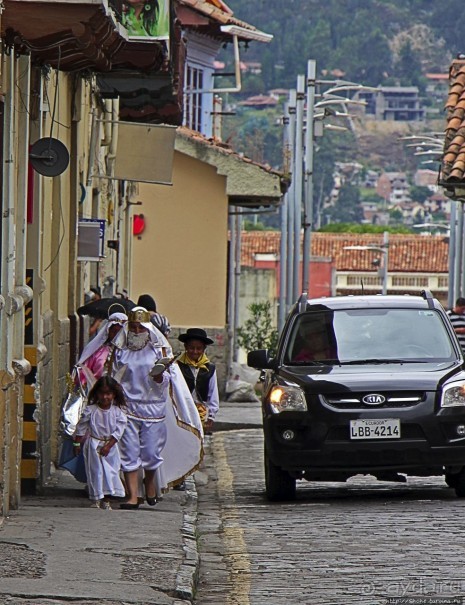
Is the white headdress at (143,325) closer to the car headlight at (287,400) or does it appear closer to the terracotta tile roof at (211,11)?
the car headlight at (287,400)

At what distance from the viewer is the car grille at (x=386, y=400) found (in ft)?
46.5

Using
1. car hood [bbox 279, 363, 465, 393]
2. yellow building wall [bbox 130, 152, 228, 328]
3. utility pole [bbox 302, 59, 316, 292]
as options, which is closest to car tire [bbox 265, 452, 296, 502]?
car hood [bbox 279, 363, 465, 393]

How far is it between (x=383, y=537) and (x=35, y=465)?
10.6 ft

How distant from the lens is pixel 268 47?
7697 inches

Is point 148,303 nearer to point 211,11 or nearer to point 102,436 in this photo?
point 102,436

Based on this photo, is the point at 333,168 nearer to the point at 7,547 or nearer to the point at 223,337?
the point at 223,337

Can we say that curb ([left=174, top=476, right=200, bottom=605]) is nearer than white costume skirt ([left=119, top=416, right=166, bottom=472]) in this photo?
Yes

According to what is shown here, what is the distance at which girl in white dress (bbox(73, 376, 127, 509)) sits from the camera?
13602mm

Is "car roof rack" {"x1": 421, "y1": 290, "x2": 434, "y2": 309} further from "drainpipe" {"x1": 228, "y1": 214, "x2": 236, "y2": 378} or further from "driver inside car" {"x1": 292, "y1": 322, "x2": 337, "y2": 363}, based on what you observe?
"drainpipe" {"x1": 228, "y1": 214, "x2": 236, "y2": 378}

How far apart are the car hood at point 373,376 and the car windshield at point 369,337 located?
231mm

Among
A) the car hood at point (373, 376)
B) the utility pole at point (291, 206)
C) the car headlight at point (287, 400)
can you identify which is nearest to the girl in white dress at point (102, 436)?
the car headlight at point (287, 400)

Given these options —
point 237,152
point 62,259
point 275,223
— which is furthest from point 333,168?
point 62,259

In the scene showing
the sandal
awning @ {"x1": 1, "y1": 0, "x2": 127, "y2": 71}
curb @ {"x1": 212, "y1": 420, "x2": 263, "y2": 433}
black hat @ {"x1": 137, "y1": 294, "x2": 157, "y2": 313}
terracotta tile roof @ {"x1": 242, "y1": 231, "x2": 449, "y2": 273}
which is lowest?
terracotta tile roof @ {"x1": 242, "y1": 231, "x2": 449, "y2": 273}

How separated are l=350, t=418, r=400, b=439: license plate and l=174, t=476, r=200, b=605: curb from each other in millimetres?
1448
